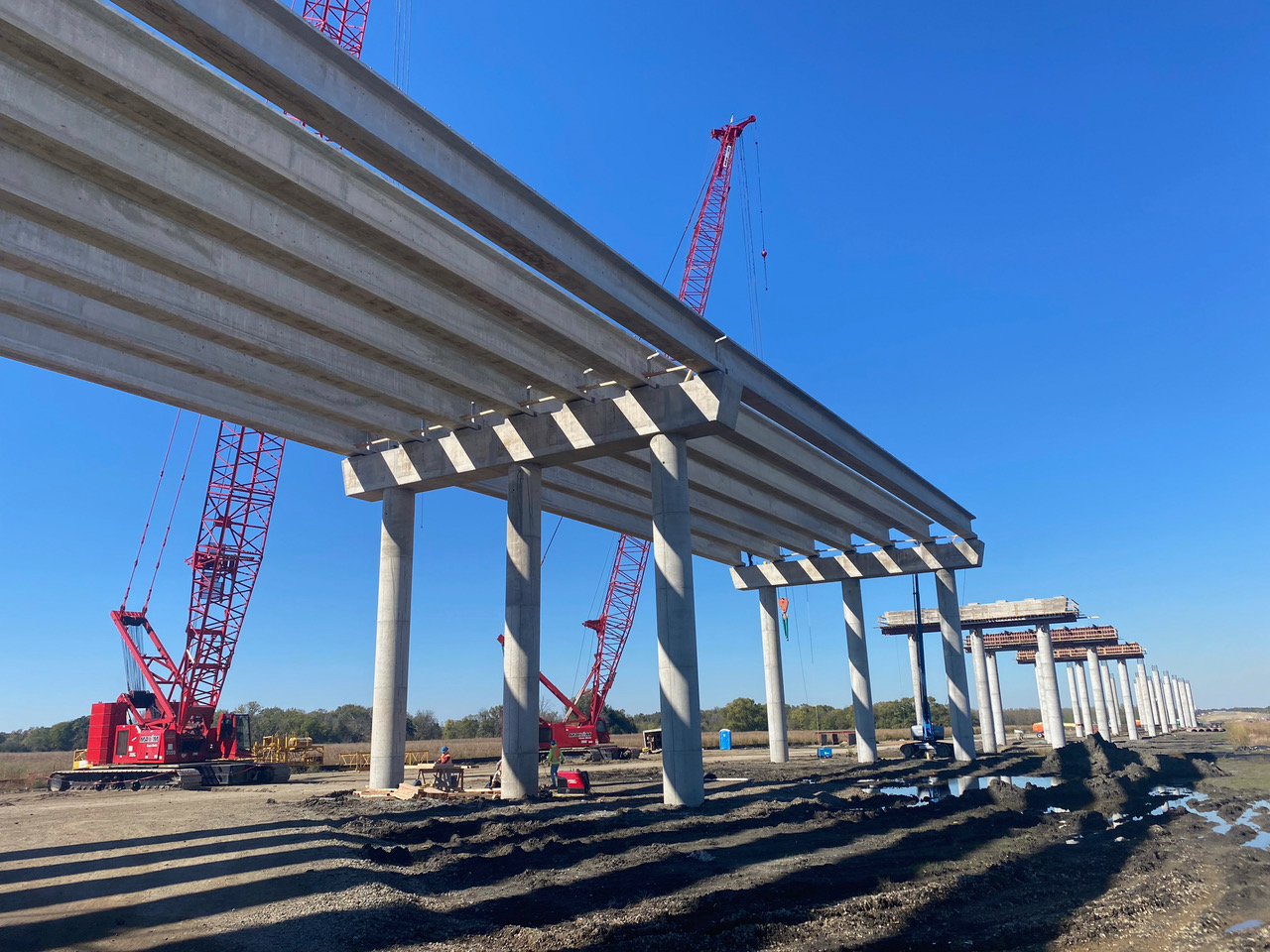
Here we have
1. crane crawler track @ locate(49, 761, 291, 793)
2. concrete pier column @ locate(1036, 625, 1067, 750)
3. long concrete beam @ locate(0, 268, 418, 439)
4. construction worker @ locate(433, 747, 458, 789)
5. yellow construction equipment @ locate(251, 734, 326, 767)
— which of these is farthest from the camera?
concrete pier column @ locate(1036, 625, 1067, 750)

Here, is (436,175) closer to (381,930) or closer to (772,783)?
(381,930)

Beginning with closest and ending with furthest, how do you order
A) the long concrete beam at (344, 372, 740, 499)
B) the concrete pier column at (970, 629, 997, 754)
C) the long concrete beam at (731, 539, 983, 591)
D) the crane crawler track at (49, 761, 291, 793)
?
the long concrete beam at (344, 372, 740, 499) < the crane crawler track at (49, 761, 291, 793) < the long concrete beam at (731, 539, 983, 591) < the concrete pier column at (970, 629, 997, 754)

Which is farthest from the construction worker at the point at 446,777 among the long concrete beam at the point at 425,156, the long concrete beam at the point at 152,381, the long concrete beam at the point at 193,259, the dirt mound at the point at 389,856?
the long concrete beam at the point at 425,156

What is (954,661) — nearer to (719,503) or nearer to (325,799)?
(719,503)

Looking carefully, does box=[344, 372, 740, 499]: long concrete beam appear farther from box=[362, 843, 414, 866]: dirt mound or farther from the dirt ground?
box=[362, 843, 414, 866]: dirt mound

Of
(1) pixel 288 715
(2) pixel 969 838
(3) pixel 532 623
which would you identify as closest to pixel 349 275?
(3) pixel 532 623

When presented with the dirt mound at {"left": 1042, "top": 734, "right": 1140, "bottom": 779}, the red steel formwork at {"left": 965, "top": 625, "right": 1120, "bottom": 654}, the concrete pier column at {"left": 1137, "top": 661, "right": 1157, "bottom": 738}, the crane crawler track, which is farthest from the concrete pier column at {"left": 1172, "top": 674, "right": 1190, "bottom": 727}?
the crane crawler track

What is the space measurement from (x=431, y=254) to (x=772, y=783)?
22.3m

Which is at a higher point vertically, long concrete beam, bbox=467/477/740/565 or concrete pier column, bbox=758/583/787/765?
long concrete beam, bbox=467/477/740/565

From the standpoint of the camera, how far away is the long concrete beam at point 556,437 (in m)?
23.5

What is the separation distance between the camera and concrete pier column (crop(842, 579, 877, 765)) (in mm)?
44281

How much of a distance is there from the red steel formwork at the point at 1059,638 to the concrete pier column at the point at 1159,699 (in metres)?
27.9

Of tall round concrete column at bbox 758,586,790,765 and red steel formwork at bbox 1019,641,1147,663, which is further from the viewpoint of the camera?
red steel formwork at bbox 1019,641,1147,663

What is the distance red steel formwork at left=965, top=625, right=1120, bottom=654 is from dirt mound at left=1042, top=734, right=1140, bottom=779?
699 inches
